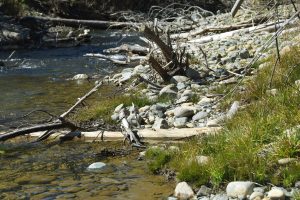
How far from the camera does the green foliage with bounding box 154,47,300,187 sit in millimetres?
5301

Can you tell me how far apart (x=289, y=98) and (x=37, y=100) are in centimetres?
701

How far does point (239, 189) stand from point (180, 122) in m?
3.10

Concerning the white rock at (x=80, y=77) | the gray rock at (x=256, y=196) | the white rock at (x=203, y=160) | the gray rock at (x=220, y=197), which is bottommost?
the gray rock at (x=220, y=197)

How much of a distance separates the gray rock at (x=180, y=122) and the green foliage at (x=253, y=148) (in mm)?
1240

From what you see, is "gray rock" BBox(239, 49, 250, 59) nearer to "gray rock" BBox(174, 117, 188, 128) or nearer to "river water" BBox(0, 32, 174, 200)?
"river water" BBox(0, 32, 174, 200)

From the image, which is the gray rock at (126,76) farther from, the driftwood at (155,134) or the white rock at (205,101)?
the driftwood at (155,134)

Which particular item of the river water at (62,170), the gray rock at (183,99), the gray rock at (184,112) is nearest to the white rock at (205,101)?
the gray rock at (183,99)

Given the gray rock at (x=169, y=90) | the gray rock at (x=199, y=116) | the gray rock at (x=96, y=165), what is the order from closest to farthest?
1. the gray rock at (x=96, y=165)
2. the gray rock at (x=199, y=116)
3. the gray rock at (x=169, y=90)

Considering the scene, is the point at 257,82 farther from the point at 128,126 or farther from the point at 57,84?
the point at 57,84

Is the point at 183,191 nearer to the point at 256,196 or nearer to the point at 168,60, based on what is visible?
the point at 256,196

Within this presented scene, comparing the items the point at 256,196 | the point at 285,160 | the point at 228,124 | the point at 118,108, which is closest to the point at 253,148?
the point at 285,160

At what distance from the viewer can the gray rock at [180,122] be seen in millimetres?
7977

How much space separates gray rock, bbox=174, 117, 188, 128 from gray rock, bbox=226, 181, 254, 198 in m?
2.84

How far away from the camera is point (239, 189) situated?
5.05m
